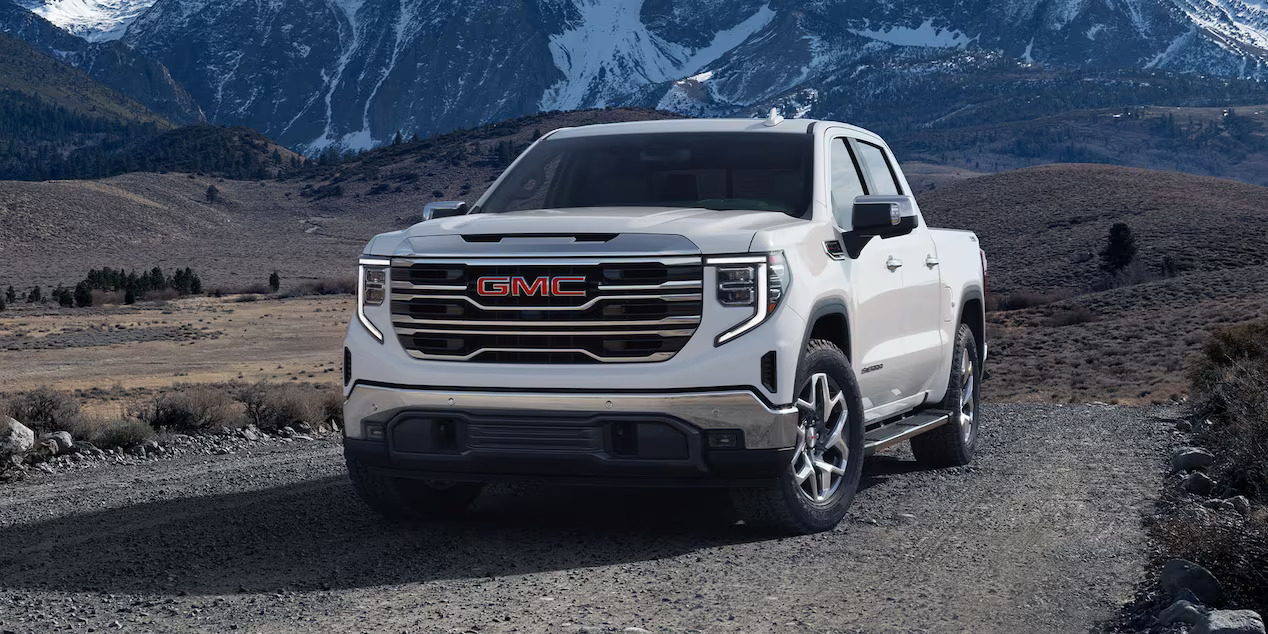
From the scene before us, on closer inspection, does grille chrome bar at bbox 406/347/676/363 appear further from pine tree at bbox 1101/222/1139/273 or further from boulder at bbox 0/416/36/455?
pine tree at bbox 1101/222/1139/273

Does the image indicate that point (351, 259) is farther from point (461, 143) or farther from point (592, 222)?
point (592, 222)

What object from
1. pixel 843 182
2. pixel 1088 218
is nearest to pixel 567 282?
pixel 843 182

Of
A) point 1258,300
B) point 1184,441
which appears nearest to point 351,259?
point 1258,300

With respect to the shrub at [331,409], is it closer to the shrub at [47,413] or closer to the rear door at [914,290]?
the shrub at [47,413]

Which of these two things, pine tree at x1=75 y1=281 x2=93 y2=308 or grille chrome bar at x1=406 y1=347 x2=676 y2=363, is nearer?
grille chrome bar at x1=406 y1=347 x2=676 y2=363

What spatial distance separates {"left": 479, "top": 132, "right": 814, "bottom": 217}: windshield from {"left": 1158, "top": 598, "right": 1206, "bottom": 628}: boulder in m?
3.05

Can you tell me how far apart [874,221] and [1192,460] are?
394 centimetres

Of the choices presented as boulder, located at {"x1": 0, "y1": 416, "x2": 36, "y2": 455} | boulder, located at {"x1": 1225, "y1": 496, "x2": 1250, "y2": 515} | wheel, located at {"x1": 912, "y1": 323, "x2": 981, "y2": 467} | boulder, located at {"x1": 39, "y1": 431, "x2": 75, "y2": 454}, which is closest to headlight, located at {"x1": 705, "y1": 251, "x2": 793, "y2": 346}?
boulder, located at {"x1": 1225, "y1": 496, "x2": 1250, "y2": 515}

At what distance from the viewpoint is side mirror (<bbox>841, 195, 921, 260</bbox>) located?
7.02m

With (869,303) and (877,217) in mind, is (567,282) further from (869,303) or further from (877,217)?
(869,303)

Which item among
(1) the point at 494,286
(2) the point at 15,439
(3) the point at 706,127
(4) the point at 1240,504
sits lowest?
(2) the point at 15,439

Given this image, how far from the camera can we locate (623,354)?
6141 millimetres

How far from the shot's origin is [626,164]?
26.1 feet

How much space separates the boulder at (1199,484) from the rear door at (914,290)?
1.69 meters
